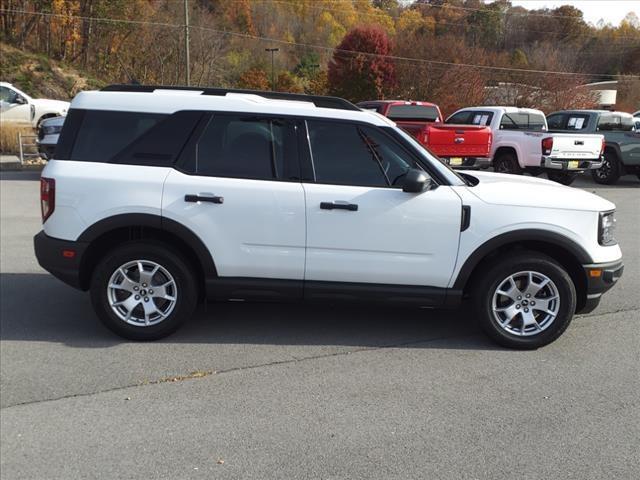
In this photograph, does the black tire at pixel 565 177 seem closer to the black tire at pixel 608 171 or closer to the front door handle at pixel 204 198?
the black tire at pixel 608 171

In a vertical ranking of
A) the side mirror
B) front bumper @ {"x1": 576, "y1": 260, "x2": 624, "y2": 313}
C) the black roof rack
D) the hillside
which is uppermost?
the hillside

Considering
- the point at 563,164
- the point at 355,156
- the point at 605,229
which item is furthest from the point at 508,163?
the point at 355,156

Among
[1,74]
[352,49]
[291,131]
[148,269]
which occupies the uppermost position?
[352,49]

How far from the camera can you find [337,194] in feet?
15.5

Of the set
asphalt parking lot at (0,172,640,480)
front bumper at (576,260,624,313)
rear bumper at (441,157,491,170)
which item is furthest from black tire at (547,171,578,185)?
front bumper at (576,260,624,313)

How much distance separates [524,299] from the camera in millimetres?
4883

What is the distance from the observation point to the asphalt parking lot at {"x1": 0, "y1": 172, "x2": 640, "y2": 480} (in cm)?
328

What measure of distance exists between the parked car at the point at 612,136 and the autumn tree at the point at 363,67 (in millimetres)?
28857

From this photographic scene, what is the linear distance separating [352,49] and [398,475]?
46.4 m

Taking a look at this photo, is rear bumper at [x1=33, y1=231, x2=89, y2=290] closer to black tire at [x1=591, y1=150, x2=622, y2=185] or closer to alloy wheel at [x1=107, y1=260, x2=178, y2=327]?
alloy wheel at [x1=107, y1=260, x2=178, y2=327]

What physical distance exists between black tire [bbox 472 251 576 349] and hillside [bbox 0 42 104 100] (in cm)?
3616

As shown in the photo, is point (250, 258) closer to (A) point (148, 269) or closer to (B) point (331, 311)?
(A) point (148, 269)

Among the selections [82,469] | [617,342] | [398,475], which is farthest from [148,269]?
[617,342]

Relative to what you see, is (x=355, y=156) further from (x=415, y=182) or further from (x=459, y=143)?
(x=459, y=143)
